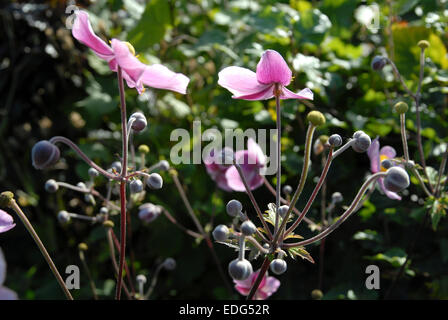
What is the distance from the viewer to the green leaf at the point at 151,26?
1.58m

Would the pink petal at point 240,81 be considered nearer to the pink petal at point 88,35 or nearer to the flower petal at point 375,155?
the pink petal at point 88,35

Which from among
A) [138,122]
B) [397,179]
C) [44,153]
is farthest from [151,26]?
[397,179]

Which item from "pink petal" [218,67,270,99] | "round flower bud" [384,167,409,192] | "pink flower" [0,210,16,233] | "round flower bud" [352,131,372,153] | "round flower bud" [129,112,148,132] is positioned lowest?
"pink flower" [0,210,16,233]

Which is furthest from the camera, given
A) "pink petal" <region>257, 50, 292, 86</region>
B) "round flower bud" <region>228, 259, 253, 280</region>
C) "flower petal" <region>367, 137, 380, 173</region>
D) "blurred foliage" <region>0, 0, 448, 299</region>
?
"blurred foliage" <region>0, 0, 448, 299</region>

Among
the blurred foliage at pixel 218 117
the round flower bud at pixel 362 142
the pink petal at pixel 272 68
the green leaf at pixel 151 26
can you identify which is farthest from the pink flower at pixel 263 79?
the green leaf at pixel 151 26

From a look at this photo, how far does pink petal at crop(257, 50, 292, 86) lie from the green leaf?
962mm

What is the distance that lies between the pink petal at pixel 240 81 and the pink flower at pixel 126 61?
0.25 ft

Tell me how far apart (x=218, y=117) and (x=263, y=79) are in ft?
2.72

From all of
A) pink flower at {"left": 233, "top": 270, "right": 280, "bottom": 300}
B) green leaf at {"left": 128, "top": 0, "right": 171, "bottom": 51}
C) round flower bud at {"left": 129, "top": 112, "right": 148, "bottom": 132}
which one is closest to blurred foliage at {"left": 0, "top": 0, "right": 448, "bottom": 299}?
green leaf at {"left": 128, "top": 0, "right": 171, "bottom": 51}

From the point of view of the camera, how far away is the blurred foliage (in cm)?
126

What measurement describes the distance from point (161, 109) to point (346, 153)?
0.79m

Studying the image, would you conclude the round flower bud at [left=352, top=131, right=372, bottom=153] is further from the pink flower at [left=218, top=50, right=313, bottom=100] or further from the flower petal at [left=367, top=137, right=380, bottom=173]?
the flower petal at [left=367, top=137, right=380, bottom=173]

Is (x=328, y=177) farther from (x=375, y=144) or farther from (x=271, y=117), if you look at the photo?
(x=375, y=144)

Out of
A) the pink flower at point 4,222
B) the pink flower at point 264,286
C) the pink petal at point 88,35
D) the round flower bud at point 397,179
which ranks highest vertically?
the pink petal at point 88,35
